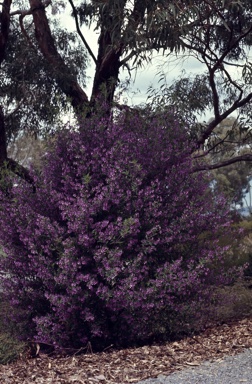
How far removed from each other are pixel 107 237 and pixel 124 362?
1368mm

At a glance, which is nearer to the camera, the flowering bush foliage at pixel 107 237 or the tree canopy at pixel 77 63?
the flowering bush foliage at pixel 107 237

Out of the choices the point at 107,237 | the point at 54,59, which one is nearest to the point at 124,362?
the point at 107,237

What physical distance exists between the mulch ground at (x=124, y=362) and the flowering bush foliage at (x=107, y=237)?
0.40 m

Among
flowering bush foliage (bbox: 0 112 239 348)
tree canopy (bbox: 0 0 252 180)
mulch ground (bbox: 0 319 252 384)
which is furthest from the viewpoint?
tree canopy (bbox: 0 0 252 180)

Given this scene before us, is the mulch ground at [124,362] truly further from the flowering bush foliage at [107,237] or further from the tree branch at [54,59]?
the tree branch at [54,59]

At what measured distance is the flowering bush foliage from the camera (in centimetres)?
732

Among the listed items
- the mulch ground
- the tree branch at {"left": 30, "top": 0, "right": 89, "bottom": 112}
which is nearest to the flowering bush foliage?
the mulch ground

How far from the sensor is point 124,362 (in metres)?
6.70

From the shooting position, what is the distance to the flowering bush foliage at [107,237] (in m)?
7.32

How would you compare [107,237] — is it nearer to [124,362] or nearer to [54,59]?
[124,362]

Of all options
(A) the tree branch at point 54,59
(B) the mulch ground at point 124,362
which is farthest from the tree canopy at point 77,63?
(B) the mulch ground at point 124,362

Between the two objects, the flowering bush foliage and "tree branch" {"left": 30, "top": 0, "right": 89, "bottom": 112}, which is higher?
"tree branch" {"left": 30, "top": 0, "right": 89, "bottom": 112}

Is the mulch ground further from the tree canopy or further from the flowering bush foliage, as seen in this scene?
the tree canopy

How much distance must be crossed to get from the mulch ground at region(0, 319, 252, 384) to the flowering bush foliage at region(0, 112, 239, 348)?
0.40 metres
